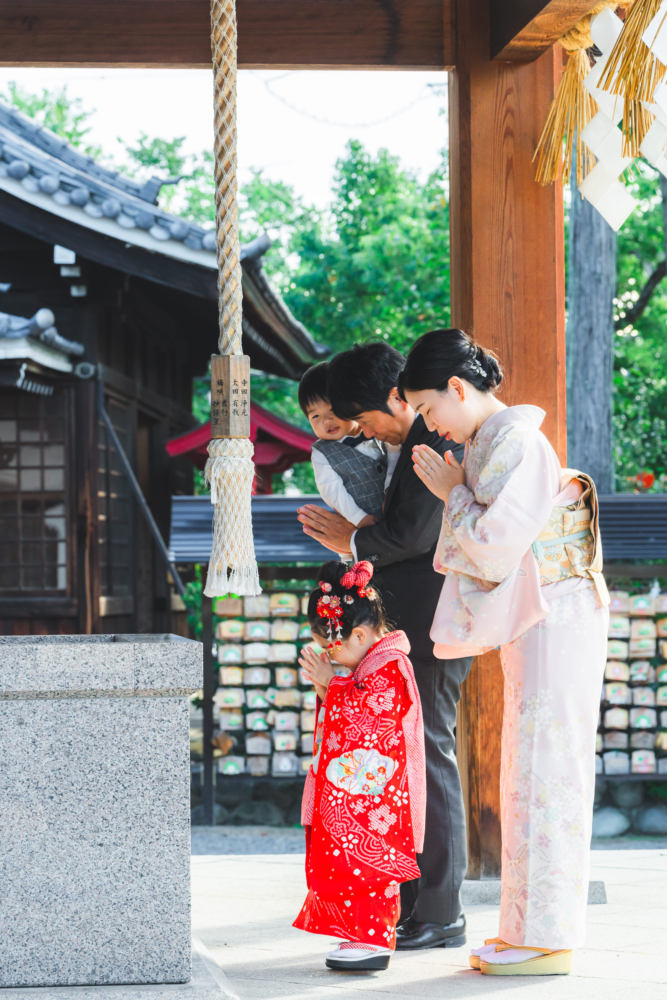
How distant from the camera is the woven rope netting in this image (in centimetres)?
233

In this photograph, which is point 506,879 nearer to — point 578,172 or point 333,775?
point 333,775

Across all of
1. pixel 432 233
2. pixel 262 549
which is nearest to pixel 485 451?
pixel 262 549

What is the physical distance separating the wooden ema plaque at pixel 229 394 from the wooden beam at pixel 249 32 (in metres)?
1.54

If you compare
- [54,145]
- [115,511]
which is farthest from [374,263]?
[115,511]

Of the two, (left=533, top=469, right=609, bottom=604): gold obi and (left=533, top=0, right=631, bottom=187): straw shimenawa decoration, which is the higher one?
(left=533, top=0, right=631, bottom=187): straw shimenawa decoration

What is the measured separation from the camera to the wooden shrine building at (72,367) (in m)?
6.31

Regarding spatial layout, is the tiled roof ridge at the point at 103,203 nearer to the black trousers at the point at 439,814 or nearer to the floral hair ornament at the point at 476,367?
the floral hair ornament at the point at 476,367

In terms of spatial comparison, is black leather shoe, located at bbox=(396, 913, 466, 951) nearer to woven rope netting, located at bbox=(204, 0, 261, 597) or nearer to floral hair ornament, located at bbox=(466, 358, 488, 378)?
woven rope netting, located at bbox=(204, 0, 261, 597)

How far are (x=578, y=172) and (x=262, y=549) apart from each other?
3.39 meters

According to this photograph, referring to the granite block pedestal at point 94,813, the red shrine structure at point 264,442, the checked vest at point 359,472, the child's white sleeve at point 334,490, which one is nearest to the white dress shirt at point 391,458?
the checked vest at point 359,472

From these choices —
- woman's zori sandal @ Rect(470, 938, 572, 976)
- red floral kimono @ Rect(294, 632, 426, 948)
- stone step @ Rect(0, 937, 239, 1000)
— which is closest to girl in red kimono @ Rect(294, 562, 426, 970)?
red floral kimono @ Rect(294, 632, 426, 948)

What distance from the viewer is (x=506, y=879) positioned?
246 centimetres

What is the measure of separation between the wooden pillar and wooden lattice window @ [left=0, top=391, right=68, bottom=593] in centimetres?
400

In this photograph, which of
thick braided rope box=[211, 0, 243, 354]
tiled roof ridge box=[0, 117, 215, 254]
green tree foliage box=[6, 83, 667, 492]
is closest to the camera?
thick braided rope box=[211, 0, 243, 354]
